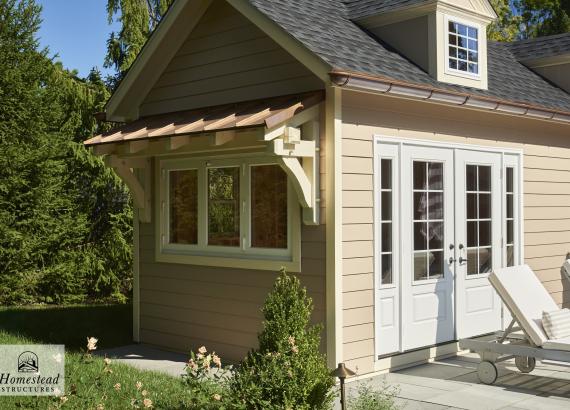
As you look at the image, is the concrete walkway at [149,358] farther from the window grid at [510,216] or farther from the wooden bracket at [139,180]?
the window grid at [510,216]

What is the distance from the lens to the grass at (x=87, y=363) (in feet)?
20.4

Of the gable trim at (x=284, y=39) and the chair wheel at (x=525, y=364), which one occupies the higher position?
the gable trim at (x=284, y=39)

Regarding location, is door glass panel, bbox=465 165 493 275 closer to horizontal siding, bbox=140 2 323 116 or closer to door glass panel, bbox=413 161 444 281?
door glass panel, bbox=413 161 444 281

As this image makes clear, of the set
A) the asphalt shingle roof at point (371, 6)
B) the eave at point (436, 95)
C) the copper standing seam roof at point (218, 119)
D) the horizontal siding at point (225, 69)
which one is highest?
the asphalt shingle roof at point (371, 6)

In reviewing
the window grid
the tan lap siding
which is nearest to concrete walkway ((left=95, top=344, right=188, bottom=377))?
the tan lap siding

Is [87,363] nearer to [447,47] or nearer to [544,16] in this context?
[447,47]

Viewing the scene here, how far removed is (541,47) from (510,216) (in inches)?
187

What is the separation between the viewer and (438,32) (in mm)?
9266

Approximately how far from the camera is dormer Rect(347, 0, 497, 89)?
928 cm

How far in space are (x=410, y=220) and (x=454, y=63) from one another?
241 centimetres

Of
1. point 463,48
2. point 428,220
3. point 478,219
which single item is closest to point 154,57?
point 463,48

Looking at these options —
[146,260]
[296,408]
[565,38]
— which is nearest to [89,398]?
[296,408]

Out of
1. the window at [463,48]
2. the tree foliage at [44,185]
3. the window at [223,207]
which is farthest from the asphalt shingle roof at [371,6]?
the tree foliage at [44,185]

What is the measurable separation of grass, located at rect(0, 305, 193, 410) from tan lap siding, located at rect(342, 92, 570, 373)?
2.12 m
